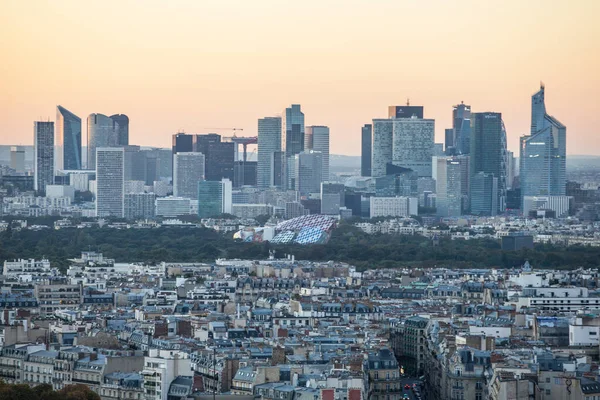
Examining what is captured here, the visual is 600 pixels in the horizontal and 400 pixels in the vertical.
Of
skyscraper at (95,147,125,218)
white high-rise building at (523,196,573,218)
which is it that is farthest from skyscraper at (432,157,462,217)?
skyscraper at (95,147,125,218)

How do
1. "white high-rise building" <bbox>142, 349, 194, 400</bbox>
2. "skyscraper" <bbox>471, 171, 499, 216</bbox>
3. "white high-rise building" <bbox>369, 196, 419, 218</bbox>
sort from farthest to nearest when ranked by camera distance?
"skyscraper" <bbox>471, 171, 499, 216</bbox>, "white high-rise building" <bbox>369, 196, 419, 218</bbox>, "white high-rise building" <bbox>142, 349, 194, 400</bbox>

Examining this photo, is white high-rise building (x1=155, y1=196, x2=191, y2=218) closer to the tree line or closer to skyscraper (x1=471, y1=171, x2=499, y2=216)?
skyscraper (x1=471, y1=171, x2=499, y2=216)

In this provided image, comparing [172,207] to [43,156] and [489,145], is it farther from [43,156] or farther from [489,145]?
[489,145]

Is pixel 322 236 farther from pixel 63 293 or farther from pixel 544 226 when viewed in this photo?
pixel 63 293

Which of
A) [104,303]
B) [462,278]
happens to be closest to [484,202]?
[462,278]

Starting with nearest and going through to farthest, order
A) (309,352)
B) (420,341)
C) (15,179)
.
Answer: (309,352), (420,341), (15,179)

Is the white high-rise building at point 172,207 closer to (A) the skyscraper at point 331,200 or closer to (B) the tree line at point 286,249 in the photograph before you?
(A) the skyscraper at point 331,200

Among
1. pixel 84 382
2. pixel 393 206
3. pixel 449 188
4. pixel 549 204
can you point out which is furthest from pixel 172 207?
pixel 84 382
